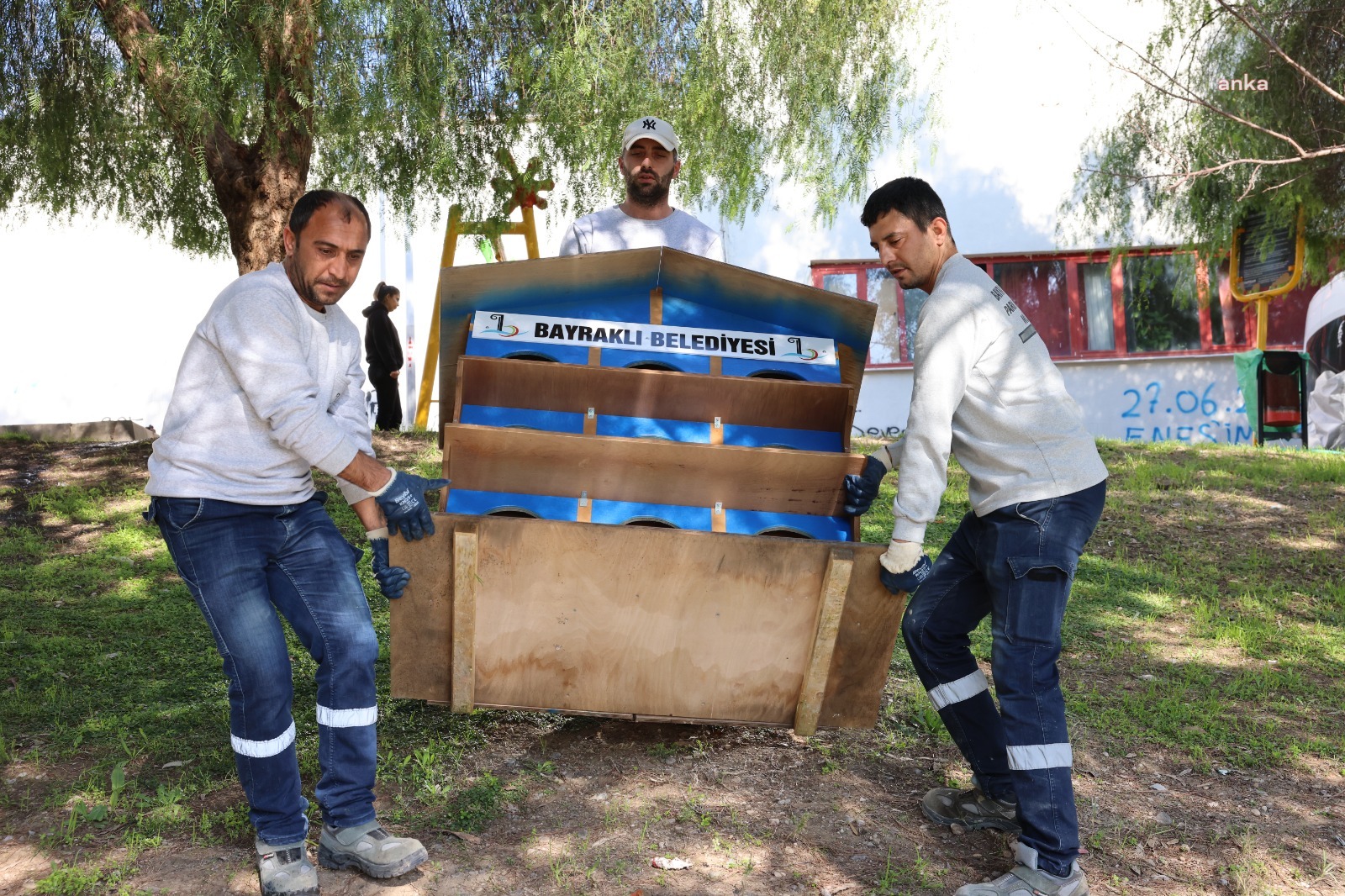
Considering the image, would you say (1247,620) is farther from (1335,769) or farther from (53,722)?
(53,722)

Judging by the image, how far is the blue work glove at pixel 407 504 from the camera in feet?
9.51

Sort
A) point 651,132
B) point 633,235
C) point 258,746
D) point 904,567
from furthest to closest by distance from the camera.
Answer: point 633,235, point 651,132, point 904,567, point 258,746

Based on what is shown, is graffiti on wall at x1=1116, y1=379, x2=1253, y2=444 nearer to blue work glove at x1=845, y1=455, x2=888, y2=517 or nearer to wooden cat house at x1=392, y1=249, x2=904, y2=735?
wooden cat house at x1=392, y1=249, x2=904, y2=735

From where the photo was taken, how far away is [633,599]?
10.9 feet

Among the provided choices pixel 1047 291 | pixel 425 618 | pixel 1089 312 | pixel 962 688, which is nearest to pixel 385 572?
pixel 425 618

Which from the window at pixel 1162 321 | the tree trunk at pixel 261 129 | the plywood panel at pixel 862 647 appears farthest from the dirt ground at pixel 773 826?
the window at pixel 1162 321

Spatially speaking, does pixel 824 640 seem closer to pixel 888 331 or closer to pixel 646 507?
pixel 646 507

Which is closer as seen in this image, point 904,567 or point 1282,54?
point 904,567

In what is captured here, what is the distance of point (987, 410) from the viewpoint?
294cm

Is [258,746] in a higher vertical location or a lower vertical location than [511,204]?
lower

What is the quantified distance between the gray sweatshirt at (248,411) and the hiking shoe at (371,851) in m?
0.89

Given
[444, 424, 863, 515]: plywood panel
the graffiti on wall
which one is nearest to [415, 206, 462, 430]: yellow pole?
[444, 424, 863, 515]: plywood panel

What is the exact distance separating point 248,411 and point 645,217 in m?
2.14

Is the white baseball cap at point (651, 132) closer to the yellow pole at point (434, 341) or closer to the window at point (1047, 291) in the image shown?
the yellow pole at point (434, 341)
